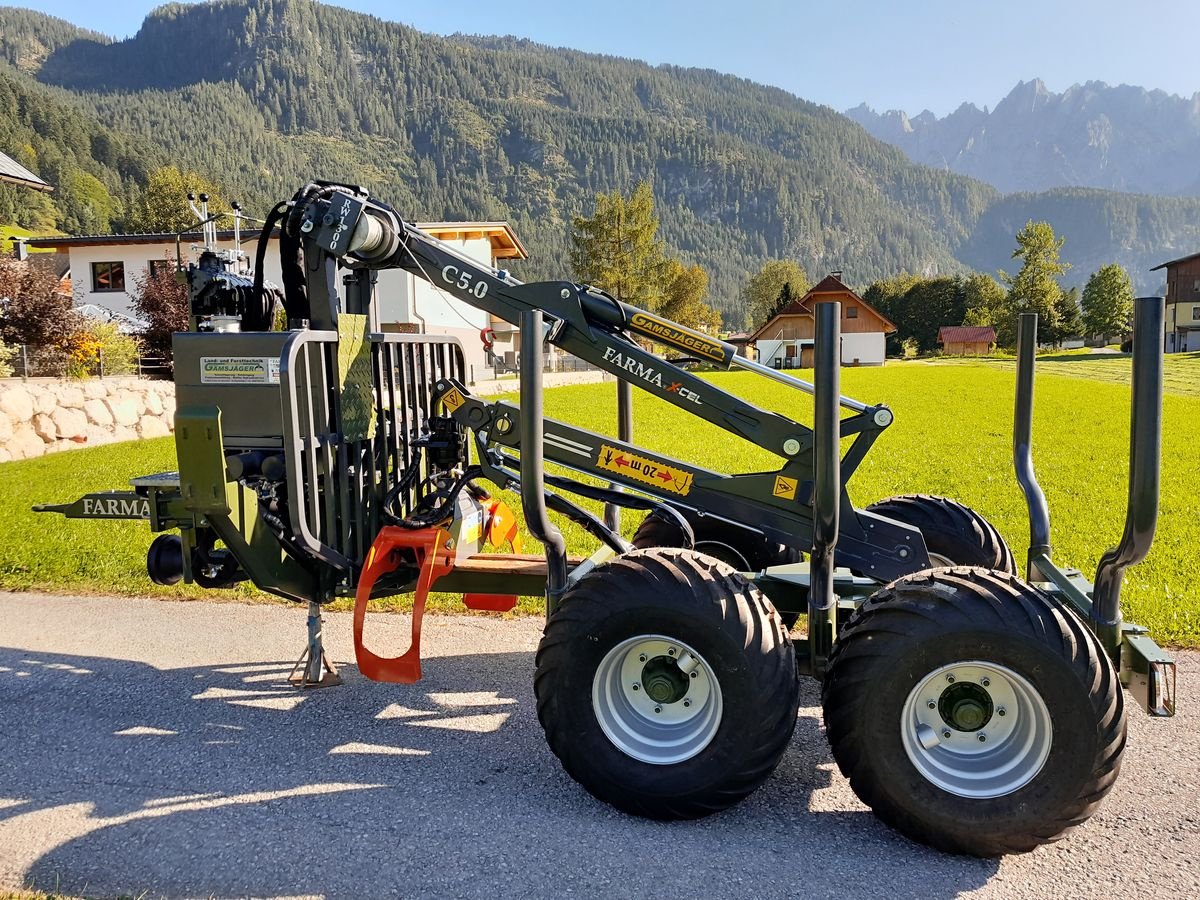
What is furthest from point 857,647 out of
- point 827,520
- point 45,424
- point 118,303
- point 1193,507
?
point 118,303

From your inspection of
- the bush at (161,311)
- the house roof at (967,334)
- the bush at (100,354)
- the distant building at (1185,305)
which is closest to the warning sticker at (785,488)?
the bush at (100,354)

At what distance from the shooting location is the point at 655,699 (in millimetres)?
3711

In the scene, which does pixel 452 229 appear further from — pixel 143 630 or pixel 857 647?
pixel 857 647

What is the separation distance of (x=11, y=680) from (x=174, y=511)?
1.76 m

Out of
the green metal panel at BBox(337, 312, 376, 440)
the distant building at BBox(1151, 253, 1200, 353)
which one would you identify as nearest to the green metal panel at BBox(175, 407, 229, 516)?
the green metal panel at BBox(337, 312, 376, 440)

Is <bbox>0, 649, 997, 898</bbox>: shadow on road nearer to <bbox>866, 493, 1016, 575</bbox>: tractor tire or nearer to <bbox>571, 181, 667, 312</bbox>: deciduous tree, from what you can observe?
<bbox>866, 493, 1016, 575</bbox>: tractor tire

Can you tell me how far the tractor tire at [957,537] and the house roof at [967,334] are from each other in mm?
99194

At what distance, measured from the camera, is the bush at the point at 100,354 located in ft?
66.8

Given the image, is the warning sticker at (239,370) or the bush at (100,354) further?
the bush at (100,354)

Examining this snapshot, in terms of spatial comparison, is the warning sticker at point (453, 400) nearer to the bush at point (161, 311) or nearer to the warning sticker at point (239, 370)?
the warning sticker at point (239, 370)

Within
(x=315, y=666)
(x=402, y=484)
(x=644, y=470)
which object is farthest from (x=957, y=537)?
(x=315, y=666)

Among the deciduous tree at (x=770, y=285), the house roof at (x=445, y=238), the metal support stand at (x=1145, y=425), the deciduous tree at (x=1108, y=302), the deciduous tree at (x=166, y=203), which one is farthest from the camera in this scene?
the deciduous tree at (x=770, y=285)

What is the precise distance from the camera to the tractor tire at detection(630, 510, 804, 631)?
539 centimetres

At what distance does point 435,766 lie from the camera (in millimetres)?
4113
